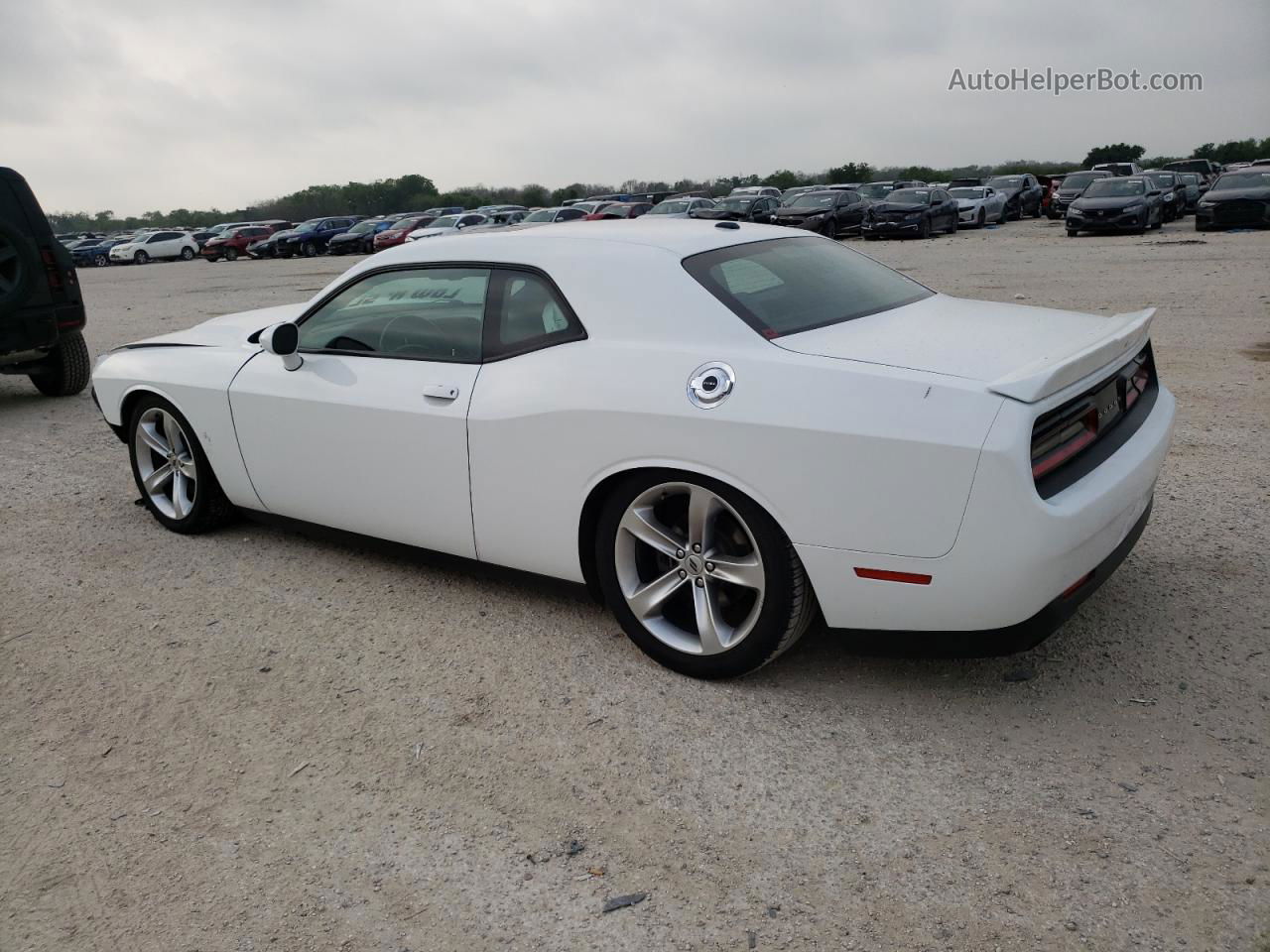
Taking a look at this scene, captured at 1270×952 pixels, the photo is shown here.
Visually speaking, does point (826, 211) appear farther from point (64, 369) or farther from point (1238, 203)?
point (64, 369)

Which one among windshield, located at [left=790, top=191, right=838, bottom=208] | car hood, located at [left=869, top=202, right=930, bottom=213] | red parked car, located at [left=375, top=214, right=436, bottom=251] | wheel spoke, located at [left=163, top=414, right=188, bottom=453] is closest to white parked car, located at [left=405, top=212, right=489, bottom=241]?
red parked car, located at [left=375, top=214, right=436, bottom=251]

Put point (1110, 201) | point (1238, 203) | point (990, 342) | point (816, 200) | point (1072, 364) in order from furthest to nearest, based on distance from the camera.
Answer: point (816, 200) → point (1110, 201) → point (1238, 203) → point (990, 342) → point (1072, 364)

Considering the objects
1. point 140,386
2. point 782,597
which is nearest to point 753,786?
point 782,597

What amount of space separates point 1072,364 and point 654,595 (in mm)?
1487

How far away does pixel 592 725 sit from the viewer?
3.21 meters

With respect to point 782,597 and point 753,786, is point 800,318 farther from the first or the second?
A: point 753,786

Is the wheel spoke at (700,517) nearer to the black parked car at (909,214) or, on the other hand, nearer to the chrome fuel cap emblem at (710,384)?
the chrome fuel cap emblem at (710,384)

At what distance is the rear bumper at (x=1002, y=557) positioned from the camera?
269cm

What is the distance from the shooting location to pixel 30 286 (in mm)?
7891

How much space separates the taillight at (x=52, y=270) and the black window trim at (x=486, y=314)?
16.8ft

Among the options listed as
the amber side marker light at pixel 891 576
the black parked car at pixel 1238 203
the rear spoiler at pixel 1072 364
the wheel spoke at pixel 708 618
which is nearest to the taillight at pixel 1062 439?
the rear spoiler at pixel 1072 364

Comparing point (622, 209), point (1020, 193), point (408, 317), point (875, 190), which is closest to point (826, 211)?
point (875, 190)

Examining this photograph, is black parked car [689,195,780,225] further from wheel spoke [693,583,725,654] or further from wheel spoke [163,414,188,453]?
wheel spoke [693,583,725,654]

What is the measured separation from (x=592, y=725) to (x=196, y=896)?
1.21 meters
